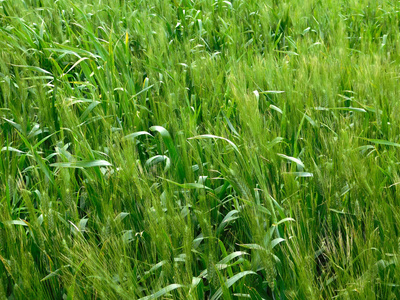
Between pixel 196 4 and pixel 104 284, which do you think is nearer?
pixel 104 284

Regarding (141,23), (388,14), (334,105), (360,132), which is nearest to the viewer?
(360,132)

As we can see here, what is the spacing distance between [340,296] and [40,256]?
24.5 inches

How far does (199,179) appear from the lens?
3.95 feet

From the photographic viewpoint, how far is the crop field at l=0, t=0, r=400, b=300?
2.93 ft

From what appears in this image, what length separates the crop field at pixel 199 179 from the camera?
0.89 metres

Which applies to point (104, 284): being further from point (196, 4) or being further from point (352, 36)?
point (196, 4)

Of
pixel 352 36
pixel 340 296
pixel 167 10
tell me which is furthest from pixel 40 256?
pixel 352 36

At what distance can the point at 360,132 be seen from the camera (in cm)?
144

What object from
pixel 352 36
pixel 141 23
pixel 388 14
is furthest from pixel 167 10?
pixel 388 14

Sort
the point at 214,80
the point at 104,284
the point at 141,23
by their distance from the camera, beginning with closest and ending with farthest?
the point at 104,284
the point at 214,80
the point at 141,23

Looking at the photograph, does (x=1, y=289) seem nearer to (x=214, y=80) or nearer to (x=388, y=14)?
(x=214, y=80)

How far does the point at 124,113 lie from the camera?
1587 mm

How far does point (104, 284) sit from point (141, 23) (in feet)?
6.16

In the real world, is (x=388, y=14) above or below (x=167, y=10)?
below
